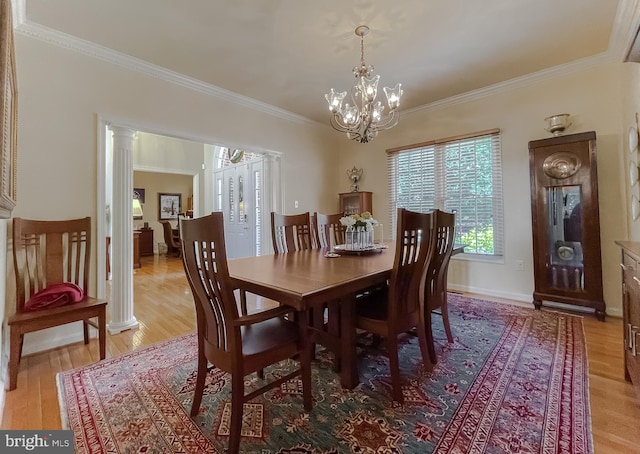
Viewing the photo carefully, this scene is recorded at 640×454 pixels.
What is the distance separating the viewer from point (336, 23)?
92.2 inches

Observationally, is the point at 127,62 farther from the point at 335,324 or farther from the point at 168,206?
the point at 168,206

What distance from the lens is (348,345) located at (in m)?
1.76

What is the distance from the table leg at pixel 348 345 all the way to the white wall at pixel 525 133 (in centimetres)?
273

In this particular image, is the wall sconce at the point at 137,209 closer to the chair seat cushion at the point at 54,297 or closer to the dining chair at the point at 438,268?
the chair seat cushion at the point at 54,297

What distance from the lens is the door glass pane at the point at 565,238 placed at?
290 cm

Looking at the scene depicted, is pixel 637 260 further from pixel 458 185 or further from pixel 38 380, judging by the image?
pixel 38 380

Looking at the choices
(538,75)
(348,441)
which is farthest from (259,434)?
(538,75)

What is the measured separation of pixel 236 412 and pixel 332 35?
280cm

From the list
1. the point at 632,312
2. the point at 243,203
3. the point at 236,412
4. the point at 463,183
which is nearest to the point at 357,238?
the point at 236,412

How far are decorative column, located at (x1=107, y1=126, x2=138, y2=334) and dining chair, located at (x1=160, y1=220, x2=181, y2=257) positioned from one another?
5011mm

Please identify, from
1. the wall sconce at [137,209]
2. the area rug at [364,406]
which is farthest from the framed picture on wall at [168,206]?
the area rug at [364,406]

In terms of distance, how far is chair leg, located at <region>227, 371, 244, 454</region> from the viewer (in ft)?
4.07

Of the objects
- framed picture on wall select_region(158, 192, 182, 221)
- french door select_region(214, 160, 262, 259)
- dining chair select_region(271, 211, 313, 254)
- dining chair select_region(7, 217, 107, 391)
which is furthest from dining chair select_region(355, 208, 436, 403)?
framed picture on wall select_region(158, 192, 182, 221)

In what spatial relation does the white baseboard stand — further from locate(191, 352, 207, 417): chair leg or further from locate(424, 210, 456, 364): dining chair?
locate(191, 352, 207, 417): chair leg
